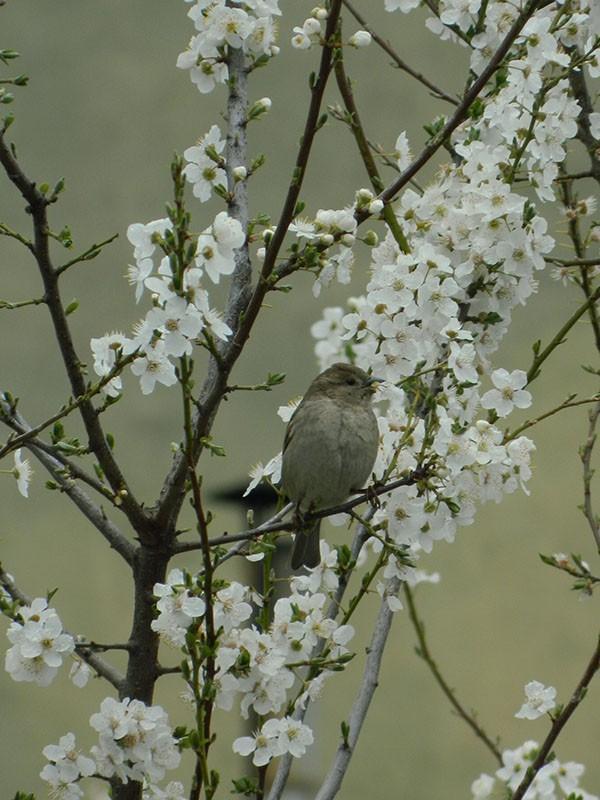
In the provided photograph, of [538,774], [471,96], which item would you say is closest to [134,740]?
[471,96]

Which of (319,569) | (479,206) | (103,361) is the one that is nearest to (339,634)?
(319,569)

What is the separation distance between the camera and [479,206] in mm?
2641

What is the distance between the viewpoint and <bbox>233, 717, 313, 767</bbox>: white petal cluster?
2.34m

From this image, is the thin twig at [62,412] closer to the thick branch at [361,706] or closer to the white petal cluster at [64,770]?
the white petal cluster at [64,770]

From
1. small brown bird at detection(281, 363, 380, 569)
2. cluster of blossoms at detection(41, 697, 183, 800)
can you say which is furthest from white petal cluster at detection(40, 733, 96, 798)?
small brown bird at detection(281, 363, 380, 569)

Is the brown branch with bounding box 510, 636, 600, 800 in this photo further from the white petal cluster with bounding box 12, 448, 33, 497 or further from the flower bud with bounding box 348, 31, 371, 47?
the flower bud with bounding box 348, 31, 371, 47

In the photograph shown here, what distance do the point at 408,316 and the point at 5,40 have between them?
14.9 ft

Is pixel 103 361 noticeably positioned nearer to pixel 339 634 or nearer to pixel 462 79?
pixel 339 634

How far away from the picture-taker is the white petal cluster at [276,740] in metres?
2.34

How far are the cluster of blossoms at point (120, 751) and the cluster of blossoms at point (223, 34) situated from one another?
51.3 inches

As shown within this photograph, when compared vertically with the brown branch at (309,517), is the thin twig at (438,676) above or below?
above

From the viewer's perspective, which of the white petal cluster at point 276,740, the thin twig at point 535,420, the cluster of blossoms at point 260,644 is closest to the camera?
the cluster of blossoms at point 260,644

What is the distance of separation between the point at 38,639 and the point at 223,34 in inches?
49.4

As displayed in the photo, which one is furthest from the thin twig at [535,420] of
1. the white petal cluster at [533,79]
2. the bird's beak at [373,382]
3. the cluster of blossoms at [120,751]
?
the cluster of blossoms at [120,751]
